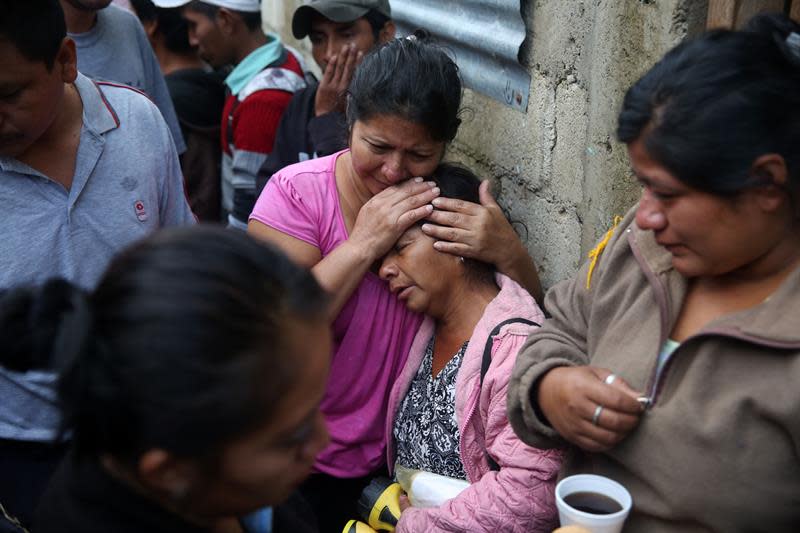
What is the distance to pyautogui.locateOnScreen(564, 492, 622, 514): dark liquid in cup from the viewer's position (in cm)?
171

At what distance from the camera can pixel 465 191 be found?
2699 millimetres

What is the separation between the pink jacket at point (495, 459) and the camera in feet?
7.29

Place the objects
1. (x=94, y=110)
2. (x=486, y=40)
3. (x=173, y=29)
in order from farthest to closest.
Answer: (x=173, y=29) → (x=486, y=40) → (x=94, y=110)

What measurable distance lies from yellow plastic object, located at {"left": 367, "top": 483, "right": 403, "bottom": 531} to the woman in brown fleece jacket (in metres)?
0.85

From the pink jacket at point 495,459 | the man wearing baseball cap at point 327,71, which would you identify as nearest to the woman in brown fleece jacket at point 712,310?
the pink jacket at point 495,459

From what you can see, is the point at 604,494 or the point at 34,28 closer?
the point at 604,494

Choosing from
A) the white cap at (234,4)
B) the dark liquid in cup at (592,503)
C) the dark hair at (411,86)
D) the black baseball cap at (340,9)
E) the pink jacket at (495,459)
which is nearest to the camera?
the dark liquid in cup at (592,503)

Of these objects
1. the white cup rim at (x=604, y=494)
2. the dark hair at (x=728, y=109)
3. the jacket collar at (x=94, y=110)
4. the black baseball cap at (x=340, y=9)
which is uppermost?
the dark hair at (x=728, y=109)

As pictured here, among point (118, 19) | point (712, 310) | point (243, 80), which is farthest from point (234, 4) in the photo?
point (712, 310)

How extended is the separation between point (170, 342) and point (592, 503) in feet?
3.31

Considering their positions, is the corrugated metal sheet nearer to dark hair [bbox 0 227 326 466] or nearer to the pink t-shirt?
the pink t-shirt

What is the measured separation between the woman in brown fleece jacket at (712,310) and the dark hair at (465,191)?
826mm

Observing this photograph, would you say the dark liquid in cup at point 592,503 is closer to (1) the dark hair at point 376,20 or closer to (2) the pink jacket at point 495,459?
(2) the pink jacket at point 495,459

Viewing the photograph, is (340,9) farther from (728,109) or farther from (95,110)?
(728,109)
